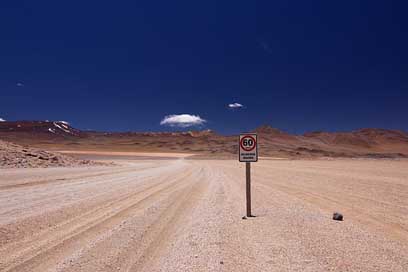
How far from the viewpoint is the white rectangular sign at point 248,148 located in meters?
9.82

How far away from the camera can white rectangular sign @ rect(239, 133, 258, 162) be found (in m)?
9.82

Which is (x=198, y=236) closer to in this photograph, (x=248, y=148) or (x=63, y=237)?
(x=63, y=237)

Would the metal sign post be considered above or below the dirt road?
above

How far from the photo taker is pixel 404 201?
13.6 metres

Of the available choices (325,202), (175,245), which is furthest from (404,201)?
(175,245)

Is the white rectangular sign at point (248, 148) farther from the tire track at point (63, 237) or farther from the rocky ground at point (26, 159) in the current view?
the rocky ground at point (26, 159)

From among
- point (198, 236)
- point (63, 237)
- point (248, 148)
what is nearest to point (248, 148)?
point (248, 148)

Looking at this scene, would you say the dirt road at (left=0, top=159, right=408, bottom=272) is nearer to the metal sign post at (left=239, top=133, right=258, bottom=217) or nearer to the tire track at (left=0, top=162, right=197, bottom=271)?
the tire track at (left=0, top=162, right=197, bottom=271)

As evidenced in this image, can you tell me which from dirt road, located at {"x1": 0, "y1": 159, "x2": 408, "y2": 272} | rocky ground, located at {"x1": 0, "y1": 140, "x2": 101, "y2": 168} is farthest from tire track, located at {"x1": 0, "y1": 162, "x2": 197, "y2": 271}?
rocky ground, located at {"x1": 0, "y1": 140, "x2": 101, "y2": 168}

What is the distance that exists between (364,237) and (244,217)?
→ 3093mm

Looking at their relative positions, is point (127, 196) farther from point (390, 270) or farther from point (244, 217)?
point (390, 270)

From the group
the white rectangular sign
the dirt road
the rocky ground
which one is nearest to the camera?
the dirt road

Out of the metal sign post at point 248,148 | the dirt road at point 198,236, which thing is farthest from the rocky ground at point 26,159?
the metal sign post at point 248,148

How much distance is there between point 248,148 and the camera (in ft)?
32.4
